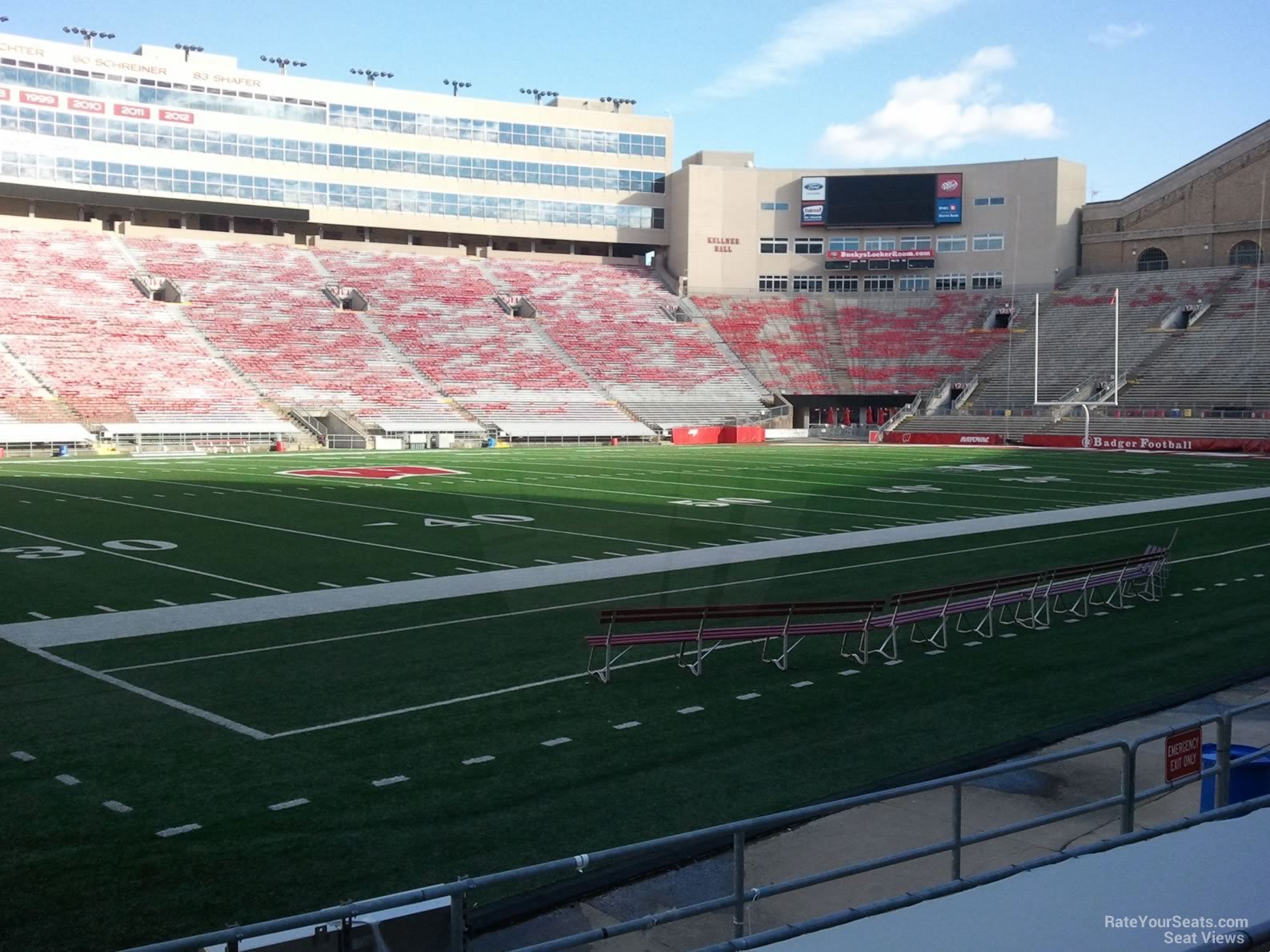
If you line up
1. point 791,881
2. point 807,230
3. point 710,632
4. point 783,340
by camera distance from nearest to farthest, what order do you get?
point 791,881 → point 710,632 → point 783,340 → point 807,230

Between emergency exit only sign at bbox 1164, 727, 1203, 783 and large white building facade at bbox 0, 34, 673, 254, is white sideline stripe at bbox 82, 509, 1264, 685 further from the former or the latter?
large white building facade at bbox 0, 34, 673, 254

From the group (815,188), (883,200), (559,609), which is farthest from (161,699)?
(815,188)

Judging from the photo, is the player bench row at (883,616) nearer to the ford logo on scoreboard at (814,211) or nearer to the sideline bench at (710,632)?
the sideline bench at (710,632)

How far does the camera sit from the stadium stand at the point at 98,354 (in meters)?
47.2

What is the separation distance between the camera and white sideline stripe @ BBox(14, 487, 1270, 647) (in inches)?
538

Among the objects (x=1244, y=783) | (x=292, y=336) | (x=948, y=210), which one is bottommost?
(x=1244, y=783)

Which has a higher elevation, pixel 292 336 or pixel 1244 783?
pixel 292 336

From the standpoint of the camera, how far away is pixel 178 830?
763 cm

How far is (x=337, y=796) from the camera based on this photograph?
8273 millimetres

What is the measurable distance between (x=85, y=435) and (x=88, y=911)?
42.5 m

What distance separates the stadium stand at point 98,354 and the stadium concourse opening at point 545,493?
243 mm

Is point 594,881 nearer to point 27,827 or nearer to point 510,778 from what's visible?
point 510,778

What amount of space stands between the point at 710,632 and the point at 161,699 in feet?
16.9

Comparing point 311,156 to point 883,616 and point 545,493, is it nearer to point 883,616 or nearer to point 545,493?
point 545,493
